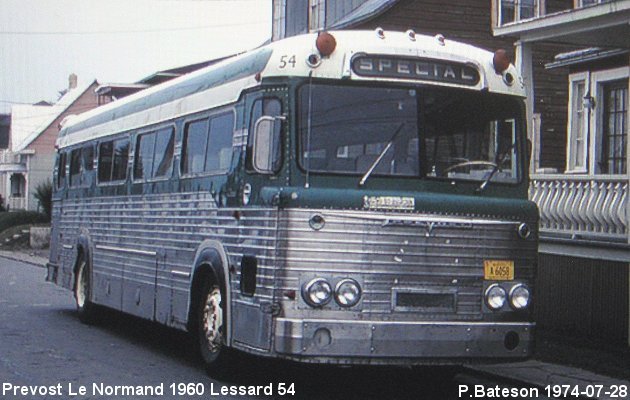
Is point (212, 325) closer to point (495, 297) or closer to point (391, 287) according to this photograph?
point (391, 287)

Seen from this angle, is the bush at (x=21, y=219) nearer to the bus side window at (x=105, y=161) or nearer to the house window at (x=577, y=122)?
the house window at (x=577, y=122)

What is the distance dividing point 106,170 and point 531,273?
7.94m

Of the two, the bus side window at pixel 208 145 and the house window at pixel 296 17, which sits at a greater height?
the house window at pixel 296 17

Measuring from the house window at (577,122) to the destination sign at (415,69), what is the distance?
473 inches

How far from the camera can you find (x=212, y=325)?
1197cm

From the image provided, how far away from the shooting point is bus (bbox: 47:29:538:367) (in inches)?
404

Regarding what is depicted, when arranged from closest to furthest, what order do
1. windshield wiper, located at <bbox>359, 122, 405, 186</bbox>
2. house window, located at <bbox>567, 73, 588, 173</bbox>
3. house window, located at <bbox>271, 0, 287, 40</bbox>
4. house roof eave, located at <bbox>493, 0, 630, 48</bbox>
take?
windshield wiper, located at <bbox>359, 122, 405, 186</bbox>
house roof eave, located at <bbox>493, 0, 630, 48</bbox>
house window, located at <bbox>567, 73, 588, 173</bbox>
house window, located at <bbox>271, 0, 287, 40</bbox>

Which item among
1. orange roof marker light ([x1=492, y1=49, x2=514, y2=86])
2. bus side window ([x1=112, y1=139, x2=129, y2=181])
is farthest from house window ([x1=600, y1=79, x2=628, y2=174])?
orange roof marker light ([x1=492, y1=49, x2=514, y2=86])

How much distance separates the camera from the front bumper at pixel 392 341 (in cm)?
1012

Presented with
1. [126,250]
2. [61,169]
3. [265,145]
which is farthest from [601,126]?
[265,145]

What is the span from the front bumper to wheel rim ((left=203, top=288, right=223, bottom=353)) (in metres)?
1.64

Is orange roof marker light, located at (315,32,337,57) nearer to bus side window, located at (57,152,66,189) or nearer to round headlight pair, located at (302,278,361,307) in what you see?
round headlight pair, located at (302,278,361,307)

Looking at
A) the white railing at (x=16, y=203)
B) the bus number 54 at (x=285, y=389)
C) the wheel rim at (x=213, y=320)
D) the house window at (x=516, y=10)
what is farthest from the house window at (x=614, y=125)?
the white railing at (x=16, y=203)

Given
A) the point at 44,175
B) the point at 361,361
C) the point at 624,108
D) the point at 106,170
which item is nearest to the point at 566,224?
the point at 624,108
